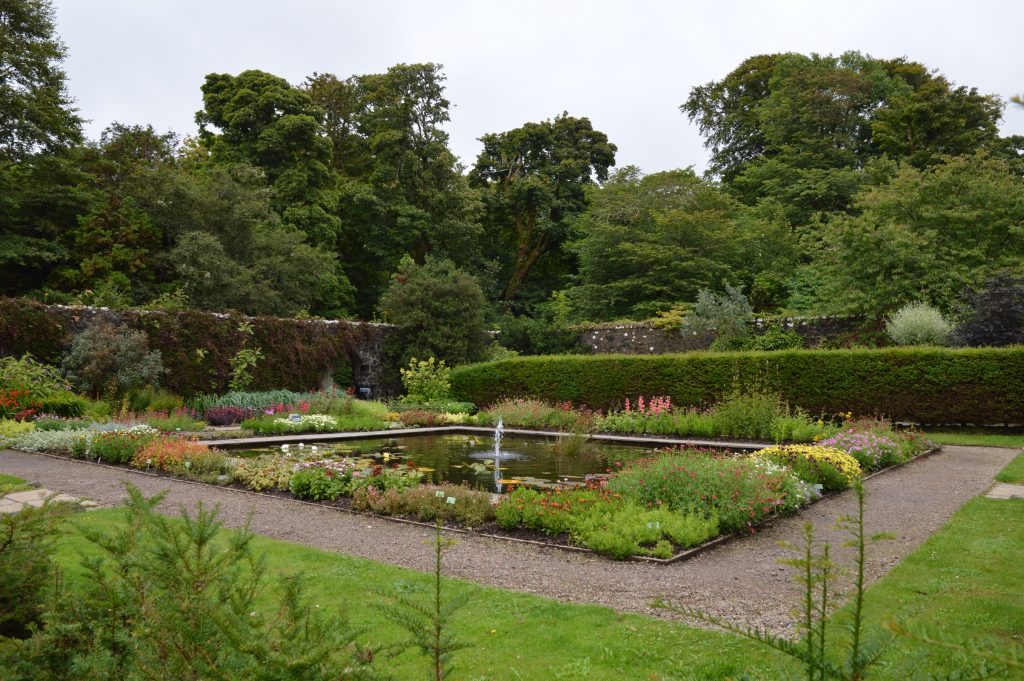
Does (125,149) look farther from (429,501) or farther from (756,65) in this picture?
(756,65)

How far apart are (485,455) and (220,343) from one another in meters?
8.90

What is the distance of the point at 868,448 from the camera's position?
8.89m

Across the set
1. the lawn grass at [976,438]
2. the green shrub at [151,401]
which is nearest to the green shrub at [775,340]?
the lawn grass at [976,438]

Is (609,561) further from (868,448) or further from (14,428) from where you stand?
(14,428)

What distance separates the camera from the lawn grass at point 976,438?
11378 mm

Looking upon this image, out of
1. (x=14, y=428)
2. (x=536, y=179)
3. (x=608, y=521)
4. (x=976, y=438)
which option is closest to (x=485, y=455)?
(x=608, y=521)

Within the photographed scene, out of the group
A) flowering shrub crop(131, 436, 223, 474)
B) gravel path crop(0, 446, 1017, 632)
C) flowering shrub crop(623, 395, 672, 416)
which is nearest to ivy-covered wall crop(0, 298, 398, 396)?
gravel path crop(0, 446, 1017, 632)

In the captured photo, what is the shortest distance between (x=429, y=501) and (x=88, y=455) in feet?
19.2

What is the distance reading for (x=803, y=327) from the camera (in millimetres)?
17953

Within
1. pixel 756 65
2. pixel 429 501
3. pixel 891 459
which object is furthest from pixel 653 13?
pixel 756 65

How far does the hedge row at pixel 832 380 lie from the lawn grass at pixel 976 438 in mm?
246

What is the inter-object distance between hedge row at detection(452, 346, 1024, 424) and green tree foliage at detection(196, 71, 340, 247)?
39.8ft

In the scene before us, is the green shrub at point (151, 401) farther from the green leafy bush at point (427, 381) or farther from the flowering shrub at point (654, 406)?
the flowering shrub at point (654, 406)

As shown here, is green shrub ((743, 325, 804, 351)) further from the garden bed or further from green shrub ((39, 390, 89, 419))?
green shrub ((39, 390, 89, 419))
